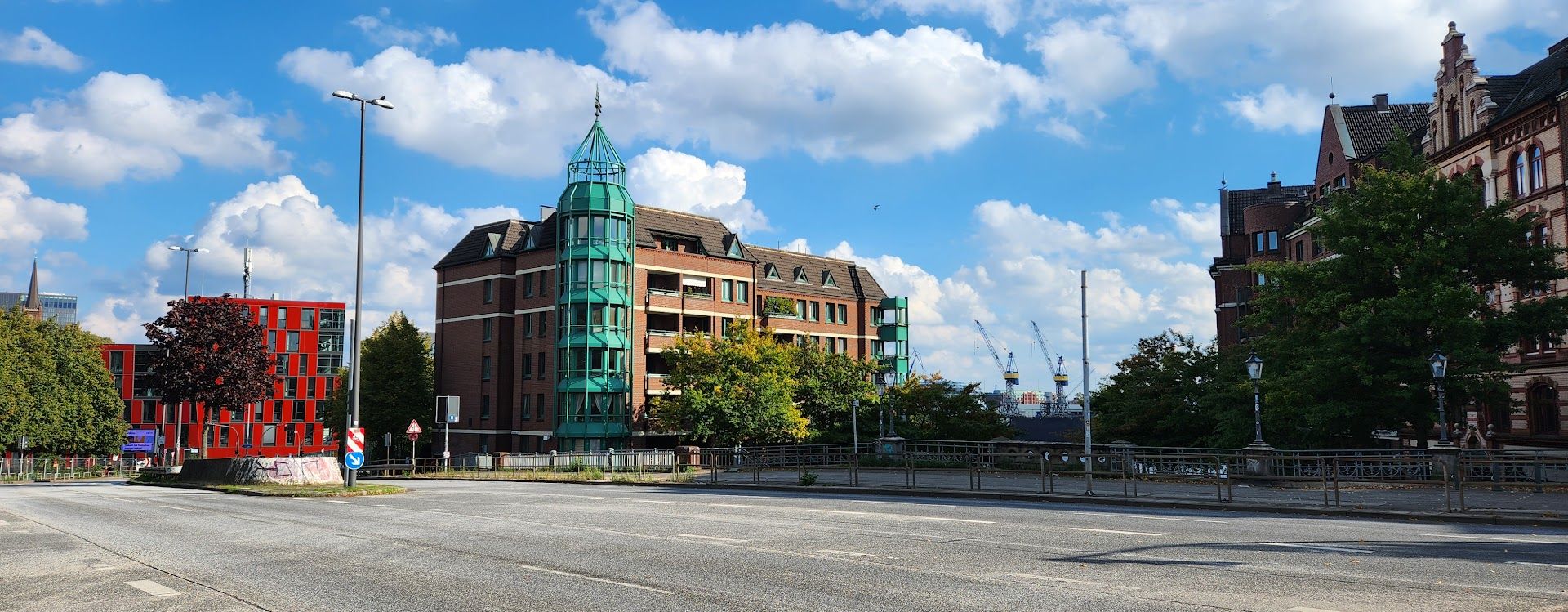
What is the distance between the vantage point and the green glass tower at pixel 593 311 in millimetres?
58438

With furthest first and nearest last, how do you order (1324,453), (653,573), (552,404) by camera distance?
(552,404)
(1324,453)
(653,573)

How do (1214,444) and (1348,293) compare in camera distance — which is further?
(1214,444)

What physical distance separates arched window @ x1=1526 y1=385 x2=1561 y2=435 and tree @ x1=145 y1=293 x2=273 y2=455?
173 feet

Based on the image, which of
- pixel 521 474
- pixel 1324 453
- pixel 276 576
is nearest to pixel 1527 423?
pixel 1324 453

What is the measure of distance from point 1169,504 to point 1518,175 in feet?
87.5

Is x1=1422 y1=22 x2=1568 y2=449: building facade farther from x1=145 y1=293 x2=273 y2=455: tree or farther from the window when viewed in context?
x1=145 y1=293 x2=273 y2=455: tree

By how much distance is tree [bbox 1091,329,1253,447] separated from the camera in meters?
41.2

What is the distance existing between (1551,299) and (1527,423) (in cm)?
1024

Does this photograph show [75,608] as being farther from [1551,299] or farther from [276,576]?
[1551,299]

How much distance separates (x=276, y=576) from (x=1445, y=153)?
45.8 m

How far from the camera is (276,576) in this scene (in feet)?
36.2

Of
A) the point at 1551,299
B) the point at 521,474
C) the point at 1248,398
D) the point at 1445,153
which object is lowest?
the point at 521,474

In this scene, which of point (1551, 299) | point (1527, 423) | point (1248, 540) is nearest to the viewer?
point (1248, 540)

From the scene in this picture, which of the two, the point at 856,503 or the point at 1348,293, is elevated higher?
the point at 1348,293
